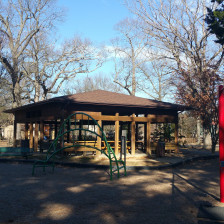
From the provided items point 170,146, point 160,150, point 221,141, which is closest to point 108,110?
point 160,150

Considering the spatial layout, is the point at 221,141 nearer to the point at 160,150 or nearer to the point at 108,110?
the point at 160,150

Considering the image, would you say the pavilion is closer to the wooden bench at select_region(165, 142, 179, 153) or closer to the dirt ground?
the wooden bench at select_region(165, 142, 179, 153)

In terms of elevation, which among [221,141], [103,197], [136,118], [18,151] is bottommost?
[103,197]

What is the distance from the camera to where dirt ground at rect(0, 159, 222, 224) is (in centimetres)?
534

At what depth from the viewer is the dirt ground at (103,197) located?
534cm

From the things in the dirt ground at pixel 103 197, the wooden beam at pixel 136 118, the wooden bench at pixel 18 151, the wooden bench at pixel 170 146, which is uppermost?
the wooden beam at pixel 136 118

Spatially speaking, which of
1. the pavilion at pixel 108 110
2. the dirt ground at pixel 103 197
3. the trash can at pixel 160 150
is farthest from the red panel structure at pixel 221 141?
the trash can at pixel 160 150

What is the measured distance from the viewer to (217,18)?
12516mm

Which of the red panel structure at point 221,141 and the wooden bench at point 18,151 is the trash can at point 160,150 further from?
the red panel structure at point 221,141

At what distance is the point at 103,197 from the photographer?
274 inches

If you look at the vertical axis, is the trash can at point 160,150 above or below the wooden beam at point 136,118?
below

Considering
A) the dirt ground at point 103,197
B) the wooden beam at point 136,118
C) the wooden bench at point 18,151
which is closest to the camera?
the dirt ground at point 103,197

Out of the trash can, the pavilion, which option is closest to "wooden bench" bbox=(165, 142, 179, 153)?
the trash can

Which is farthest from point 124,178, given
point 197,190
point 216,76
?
point 216,76
